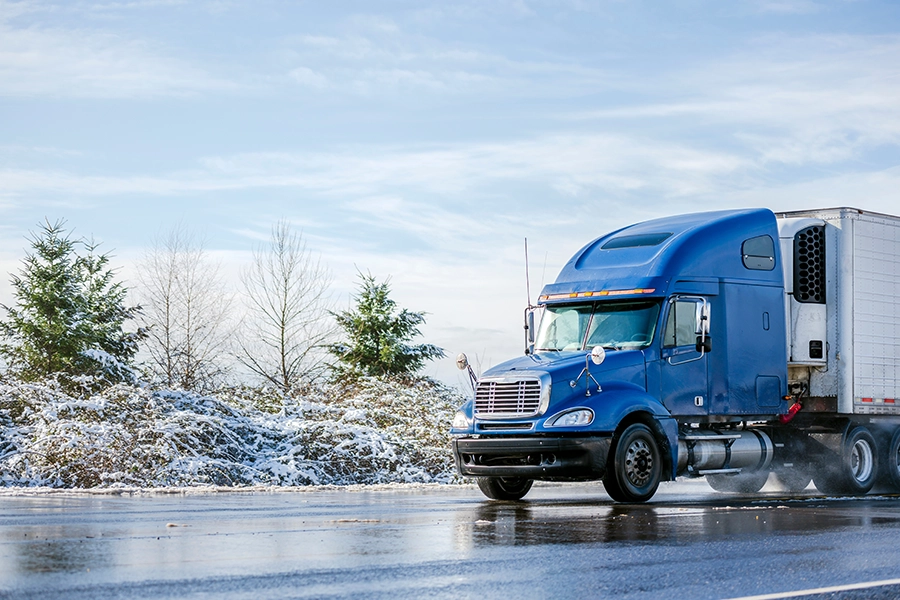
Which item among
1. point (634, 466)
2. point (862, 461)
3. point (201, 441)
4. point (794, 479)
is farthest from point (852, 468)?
point (201, 441)

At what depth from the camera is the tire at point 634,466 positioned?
15320mm

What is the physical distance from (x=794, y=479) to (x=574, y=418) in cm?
683

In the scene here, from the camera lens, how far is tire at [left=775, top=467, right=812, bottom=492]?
19.7 m

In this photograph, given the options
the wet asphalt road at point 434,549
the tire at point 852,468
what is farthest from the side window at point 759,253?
the wet asphalt road at point 434,549

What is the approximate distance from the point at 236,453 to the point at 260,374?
54.8ft

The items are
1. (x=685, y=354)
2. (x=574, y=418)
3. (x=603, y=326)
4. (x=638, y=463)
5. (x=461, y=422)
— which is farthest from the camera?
(x=685, y=354)

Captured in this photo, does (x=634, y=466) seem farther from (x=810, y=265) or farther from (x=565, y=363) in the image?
(x=810, y=265)

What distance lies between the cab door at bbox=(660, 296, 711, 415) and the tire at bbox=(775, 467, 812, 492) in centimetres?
367

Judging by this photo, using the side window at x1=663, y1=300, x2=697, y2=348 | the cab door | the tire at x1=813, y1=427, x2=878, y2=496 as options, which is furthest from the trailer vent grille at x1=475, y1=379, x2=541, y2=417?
the tire at x1=813, y1=427, x2=878, y2=496

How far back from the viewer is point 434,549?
31.5ft

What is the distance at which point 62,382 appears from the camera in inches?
965

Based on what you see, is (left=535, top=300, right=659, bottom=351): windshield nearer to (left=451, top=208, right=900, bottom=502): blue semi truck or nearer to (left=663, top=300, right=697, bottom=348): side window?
(left=451, top=208, right=900, bottom=502): blue semi truck

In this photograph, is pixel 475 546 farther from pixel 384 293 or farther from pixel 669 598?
pixel 384 293

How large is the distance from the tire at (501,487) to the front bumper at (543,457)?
79 cm
